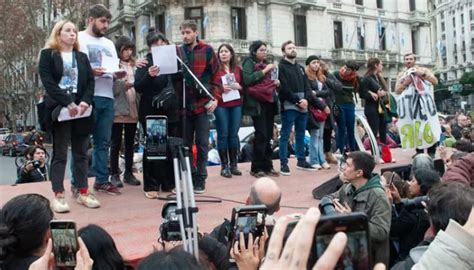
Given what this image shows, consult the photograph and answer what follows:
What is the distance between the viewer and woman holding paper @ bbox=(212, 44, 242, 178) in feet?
23.4

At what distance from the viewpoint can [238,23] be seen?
36781 mm

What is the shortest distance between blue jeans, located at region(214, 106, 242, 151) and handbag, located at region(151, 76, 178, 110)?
44.6 inches

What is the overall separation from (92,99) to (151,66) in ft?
2.63

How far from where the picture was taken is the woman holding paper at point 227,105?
7.14m

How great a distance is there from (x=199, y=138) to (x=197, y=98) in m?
0.50

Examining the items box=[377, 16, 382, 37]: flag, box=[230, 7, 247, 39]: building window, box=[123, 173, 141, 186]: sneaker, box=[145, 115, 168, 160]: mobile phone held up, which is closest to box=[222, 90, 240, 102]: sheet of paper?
box=[145, 115, 168, 160]: mobile phone held up

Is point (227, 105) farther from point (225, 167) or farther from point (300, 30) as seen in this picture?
point (300, 30)

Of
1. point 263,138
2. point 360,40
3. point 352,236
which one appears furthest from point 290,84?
point 360,40

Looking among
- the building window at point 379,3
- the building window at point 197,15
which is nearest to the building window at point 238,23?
the building window at point 197,15

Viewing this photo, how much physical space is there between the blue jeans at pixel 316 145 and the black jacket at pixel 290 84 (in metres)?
0.86

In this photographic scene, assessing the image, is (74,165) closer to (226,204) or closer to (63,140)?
(63,140)

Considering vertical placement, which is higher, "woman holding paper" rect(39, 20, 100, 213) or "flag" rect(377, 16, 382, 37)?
"flag" rect(377, 16, 382, 37)

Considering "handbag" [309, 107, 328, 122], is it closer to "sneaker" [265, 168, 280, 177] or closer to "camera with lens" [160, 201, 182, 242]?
"sneaker" [265, 168, 280, 177]

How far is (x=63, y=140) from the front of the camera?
5301 millimetres
